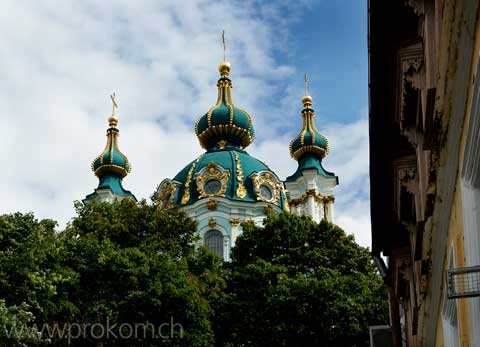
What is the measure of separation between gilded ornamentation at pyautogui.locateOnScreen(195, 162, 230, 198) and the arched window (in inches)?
90.8

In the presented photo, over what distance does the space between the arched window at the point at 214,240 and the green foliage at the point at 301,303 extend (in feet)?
54.2

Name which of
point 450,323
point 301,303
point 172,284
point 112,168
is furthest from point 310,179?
point 450,323

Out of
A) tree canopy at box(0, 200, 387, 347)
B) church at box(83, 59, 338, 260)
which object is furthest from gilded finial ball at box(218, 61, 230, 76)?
tree canopy at box(0, 200, 387, 347)

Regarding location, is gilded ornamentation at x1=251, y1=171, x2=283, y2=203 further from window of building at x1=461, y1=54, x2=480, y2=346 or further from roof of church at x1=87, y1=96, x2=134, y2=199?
window of building at x1=461, y1=54, x2=480, y2=346

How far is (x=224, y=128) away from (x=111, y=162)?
8.44 meters

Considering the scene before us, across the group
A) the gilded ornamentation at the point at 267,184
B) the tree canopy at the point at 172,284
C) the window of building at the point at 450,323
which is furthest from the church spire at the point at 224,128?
the window of building at the point at 450,323

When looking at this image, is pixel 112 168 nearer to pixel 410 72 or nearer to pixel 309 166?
pixel 309 166

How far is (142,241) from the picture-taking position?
32938mm

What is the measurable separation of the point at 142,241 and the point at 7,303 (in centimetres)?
1004

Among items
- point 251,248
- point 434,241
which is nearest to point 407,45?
point 434,241

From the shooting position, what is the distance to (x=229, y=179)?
5431cm

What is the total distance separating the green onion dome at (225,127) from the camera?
5847 centimetres

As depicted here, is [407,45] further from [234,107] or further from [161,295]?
[234,107]

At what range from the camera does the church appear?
53125 mm
